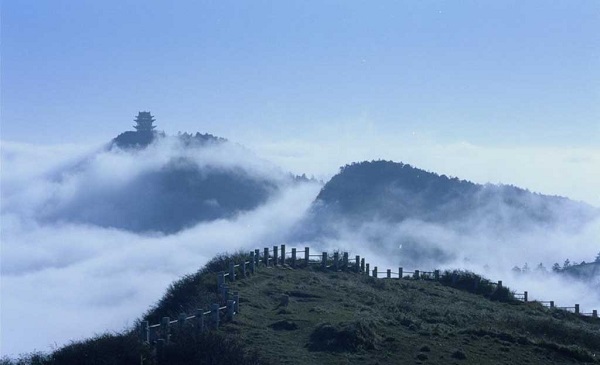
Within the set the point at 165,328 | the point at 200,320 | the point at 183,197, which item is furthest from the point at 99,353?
the point at 183,197

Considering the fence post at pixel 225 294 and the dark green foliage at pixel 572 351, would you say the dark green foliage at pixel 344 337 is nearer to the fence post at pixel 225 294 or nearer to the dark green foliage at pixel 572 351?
the fence post at pixel 225 294

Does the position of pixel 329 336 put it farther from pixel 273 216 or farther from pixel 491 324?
pixel 273 216

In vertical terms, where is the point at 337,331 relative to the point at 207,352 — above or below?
above

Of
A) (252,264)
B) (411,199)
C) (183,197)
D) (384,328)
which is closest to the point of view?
(384,328)

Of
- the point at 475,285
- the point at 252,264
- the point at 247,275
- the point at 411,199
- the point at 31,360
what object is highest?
the point at 411,199

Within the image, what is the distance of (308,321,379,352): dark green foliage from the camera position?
21109 mm

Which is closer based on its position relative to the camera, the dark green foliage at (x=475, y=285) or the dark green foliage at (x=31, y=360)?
the dark green foliage at (x=31, y=360)

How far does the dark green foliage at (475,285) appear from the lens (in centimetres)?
3834

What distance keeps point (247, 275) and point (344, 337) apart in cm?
1207

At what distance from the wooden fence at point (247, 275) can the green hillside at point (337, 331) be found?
0.39 m

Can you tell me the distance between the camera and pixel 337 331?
21953mm

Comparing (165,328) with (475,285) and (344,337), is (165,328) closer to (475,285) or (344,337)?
(344,337)

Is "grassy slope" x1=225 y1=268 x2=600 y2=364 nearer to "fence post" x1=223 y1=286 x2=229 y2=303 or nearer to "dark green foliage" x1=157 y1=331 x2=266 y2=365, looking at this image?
"fence post" x1=223 y1=286 x2=229 y2=303

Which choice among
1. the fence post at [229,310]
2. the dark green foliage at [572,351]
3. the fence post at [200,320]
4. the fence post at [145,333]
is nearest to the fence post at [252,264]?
the fence post at [229,310]
